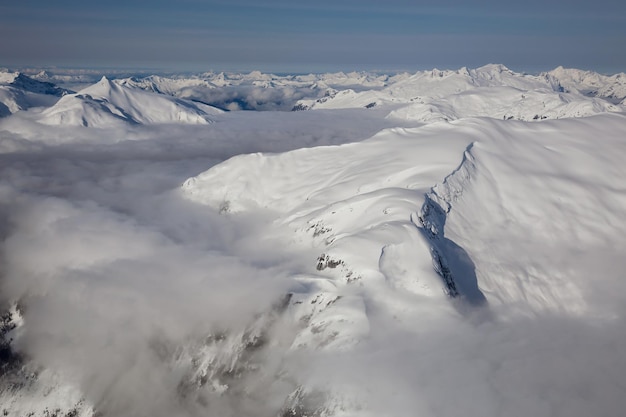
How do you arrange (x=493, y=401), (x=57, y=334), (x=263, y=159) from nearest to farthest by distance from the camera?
(x=493, y=401), (x=57, y=334), (x=263, y=159)

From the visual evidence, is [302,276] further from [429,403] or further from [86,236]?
[86,236]

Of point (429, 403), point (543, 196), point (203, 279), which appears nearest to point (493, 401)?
point (429, 403)

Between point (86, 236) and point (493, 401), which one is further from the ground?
point (493, 401)

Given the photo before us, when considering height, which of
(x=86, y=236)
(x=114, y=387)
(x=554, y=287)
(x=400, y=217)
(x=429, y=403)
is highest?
(x=400, y=217)

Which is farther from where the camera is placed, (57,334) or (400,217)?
(57,334)

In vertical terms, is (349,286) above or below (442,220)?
below

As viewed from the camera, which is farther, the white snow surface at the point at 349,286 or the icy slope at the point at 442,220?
the icy slope at the point at 442,220

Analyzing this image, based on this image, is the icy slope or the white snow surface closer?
the white snow surface

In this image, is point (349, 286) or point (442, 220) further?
point (442, 220)
